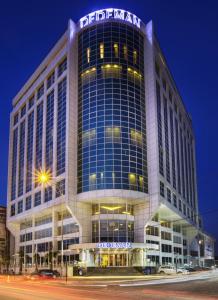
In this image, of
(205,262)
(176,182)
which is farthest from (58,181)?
(205,262)

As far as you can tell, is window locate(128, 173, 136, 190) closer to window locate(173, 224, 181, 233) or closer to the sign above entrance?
the sign above entrance

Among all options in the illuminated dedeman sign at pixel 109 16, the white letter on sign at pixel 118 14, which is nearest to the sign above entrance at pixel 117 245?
the illuminated dedeman sign at pixel 109 16

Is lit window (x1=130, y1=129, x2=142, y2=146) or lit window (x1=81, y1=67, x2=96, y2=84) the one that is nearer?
lit window (x1=130, y1=129, x2=142, y2=146)

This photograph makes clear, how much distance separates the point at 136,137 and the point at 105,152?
876 cm

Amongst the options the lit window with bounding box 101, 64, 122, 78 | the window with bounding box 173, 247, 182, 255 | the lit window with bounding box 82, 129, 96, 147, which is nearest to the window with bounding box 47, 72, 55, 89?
the lit window with bounding box 101, 64, 122, 78

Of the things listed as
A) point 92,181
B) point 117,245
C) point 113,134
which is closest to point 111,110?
point 113,134

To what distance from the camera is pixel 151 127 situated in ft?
319

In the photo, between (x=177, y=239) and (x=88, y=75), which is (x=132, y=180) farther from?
(x=177, y=239)

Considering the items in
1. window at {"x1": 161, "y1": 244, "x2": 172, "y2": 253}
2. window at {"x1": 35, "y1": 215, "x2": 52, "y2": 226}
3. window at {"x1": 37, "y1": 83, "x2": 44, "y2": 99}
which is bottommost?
window at {"x1": 161, "y1": 244, "x2": 172, "y2": 253}

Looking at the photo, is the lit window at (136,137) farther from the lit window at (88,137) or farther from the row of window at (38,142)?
the row of window at (38,142)

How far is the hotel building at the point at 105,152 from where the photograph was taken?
90562 millimetres

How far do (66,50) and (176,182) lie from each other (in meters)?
47.3

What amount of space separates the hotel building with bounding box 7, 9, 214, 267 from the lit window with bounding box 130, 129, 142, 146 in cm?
24

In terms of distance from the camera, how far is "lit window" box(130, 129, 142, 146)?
93500 mm
